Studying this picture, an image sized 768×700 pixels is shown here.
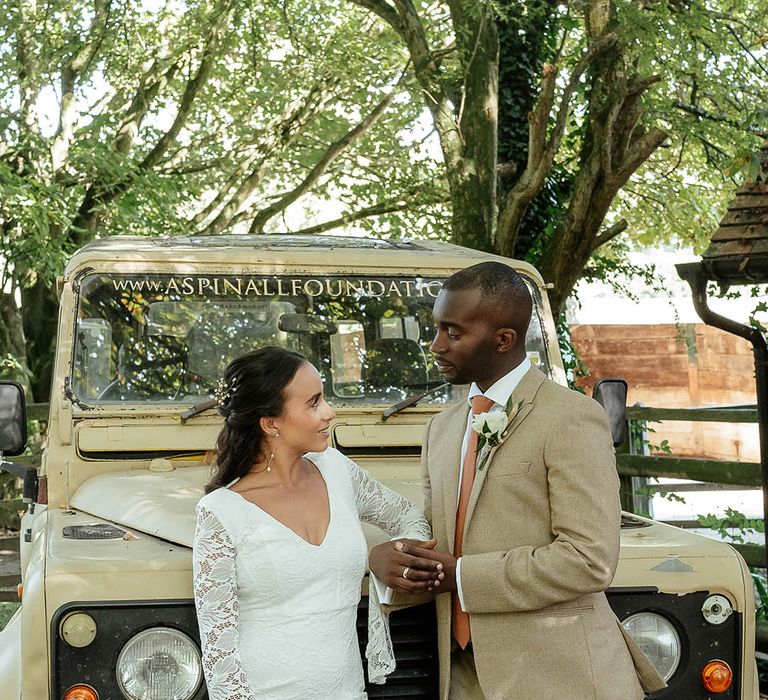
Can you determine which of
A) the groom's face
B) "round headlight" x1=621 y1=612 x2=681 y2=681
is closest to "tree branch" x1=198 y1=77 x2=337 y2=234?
"round headlight" x1=621 y1=612 x2=681 y2=681

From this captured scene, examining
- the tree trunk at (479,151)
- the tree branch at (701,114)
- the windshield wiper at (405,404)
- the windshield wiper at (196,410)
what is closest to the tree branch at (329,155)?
the tree trunk at (479,151)

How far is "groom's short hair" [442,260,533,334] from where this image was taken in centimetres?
254

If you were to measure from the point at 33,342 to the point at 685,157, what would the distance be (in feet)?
27.9

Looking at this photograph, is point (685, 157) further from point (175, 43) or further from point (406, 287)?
point (406, 287)

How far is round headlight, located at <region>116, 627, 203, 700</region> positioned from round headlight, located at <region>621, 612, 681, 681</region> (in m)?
1.15

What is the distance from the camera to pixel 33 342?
12.1 metres

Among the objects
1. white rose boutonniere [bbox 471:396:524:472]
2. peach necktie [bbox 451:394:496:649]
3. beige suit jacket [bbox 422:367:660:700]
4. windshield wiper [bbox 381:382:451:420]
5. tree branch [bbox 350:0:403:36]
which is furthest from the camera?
tree branch [bbox 350:0:403:36]

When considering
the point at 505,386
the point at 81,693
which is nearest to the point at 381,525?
the point at 505,386

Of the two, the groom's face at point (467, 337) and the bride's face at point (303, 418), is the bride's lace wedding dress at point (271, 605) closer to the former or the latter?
the bride's face at point (303, 418)

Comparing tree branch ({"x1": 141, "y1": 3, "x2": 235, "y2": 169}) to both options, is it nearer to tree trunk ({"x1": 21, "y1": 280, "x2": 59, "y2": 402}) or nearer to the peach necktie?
tree trunk ({"x1": 21, "y1": 280, "x2": 59, "y2": 402})

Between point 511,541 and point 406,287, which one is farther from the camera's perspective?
point 406,287

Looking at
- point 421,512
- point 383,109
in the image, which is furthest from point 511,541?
point 383,109

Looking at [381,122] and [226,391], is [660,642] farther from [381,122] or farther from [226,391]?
[381,122]

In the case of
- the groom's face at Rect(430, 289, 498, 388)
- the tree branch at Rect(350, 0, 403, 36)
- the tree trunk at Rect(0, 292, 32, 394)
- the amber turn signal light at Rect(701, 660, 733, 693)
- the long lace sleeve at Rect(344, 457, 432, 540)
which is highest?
the tree branch at Rect(350, 0, 403, 36)
